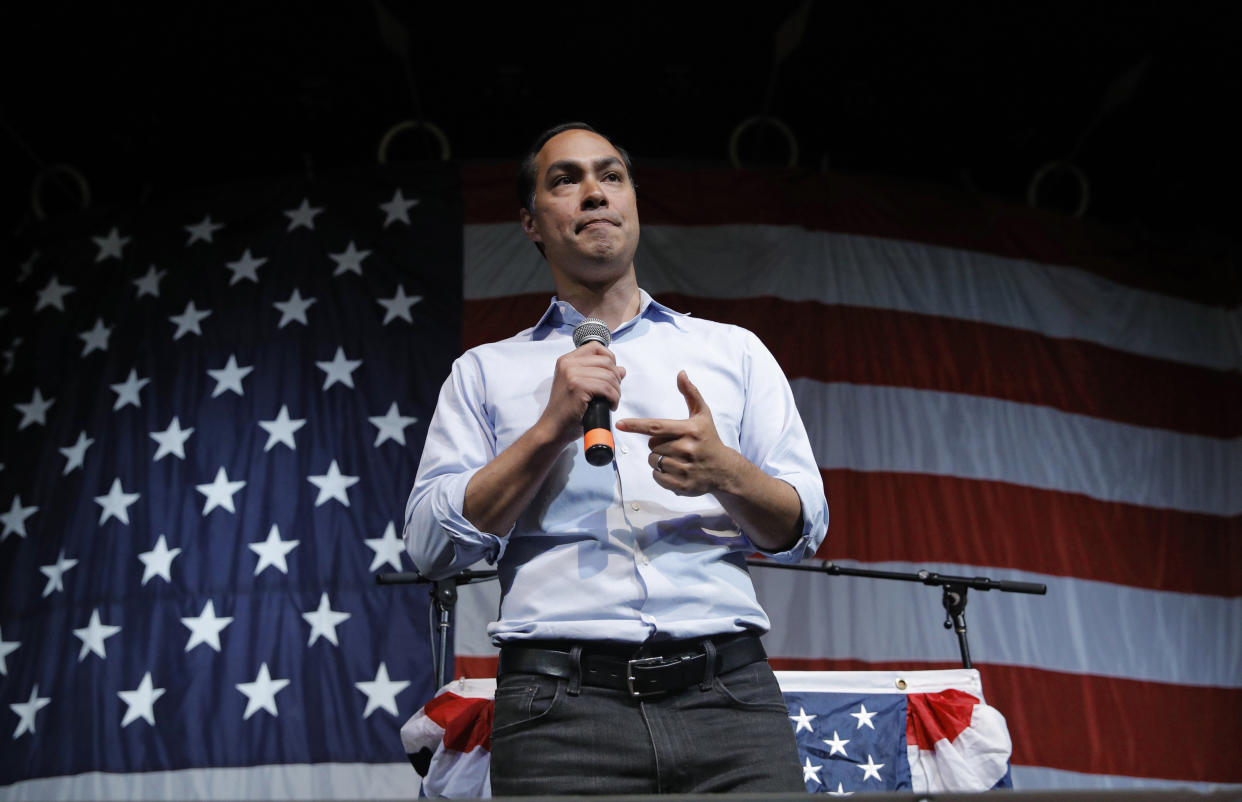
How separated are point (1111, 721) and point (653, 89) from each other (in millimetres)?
3085

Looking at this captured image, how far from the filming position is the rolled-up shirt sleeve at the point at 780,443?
152cm

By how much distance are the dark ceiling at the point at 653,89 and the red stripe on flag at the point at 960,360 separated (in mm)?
775

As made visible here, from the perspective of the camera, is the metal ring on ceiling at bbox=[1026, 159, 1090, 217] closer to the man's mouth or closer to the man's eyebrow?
the man's eyebrow

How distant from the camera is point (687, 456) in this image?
53.4 inches

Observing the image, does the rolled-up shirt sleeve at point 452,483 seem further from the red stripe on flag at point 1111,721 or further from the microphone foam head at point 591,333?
the red stripe on flag at point 1111,721

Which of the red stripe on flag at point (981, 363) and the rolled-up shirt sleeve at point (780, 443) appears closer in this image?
the rolled-up shirt sleeve at point (780, 443)

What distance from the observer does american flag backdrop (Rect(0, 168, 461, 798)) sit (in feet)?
12.3

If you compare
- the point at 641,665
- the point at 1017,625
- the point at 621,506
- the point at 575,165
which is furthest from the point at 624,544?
the point at 1017,625

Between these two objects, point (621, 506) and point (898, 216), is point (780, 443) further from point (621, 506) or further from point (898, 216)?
point (898, 216)

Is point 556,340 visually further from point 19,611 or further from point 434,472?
point 19,611

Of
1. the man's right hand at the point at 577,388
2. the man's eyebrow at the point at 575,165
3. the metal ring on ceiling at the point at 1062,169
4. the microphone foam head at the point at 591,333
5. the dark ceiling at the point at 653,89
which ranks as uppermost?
the dark ceiling at the point at 653,89

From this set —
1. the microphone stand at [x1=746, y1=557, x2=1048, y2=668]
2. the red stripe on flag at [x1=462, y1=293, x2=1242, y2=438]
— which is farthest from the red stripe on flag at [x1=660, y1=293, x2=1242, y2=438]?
the microphone stand at [x1=746, y1=557, x2=1048, y2=668]

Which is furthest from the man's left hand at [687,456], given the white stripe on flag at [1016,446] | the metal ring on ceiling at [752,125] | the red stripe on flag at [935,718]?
the metal ring on ceiling at [752,125]

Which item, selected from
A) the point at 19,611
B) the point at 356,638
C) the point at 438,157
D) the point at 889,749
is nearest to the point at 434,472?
the point at 889,749
